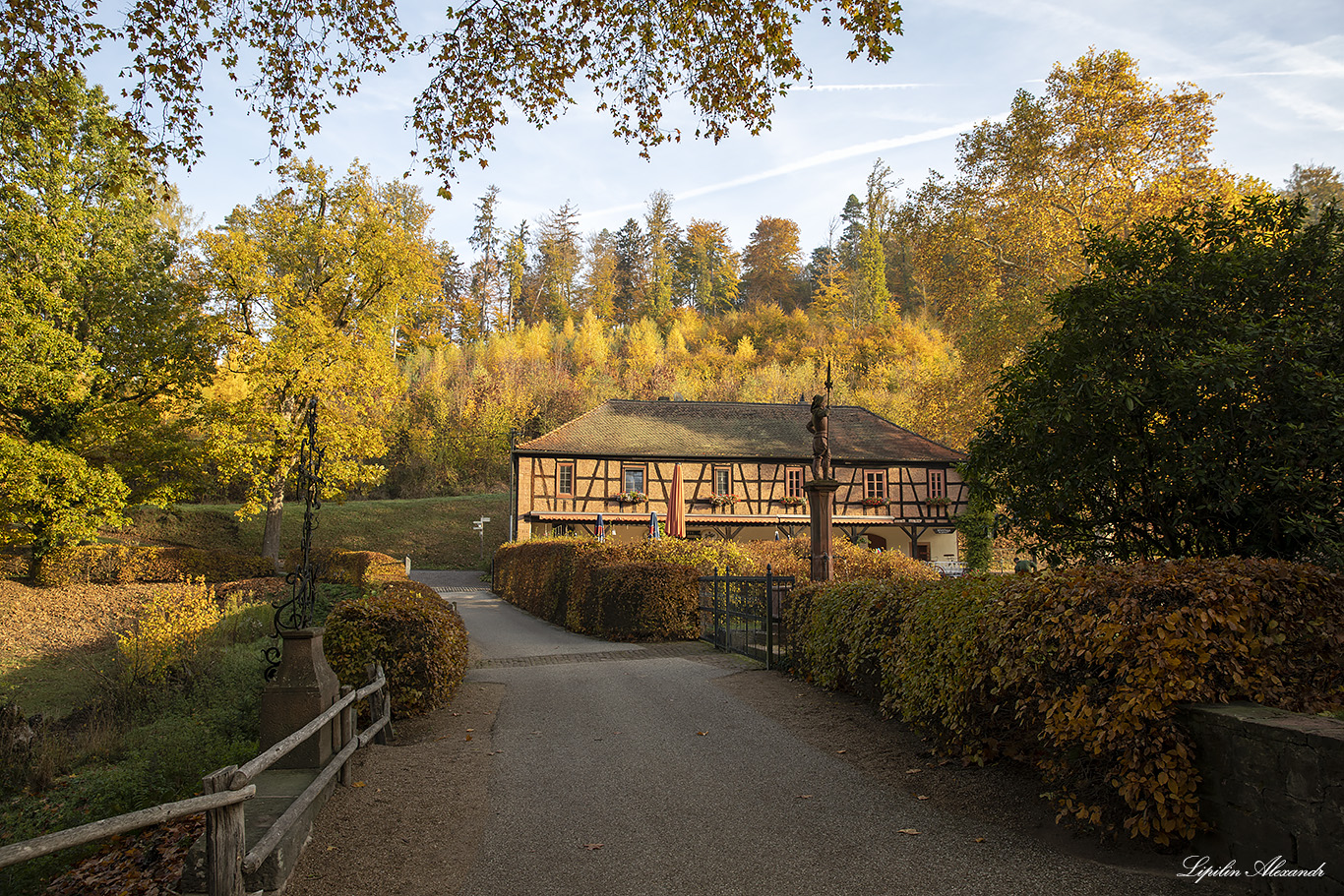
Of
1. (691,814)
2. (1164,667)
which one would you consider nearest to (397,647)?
(691,814)

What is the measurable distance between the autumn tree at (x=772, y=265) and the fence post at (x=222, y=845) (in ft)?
217

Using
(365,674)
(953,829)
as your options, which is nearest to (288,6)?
(365,674)

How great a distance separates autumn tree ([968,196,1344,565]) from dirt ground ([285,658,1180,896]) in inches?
101

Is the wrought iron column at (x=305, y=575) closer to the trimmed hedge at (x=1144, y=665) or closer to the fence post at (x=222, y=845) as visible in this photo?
the fence post at (x=222, y=845)

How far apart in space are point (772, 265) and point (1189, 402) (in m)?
66.3

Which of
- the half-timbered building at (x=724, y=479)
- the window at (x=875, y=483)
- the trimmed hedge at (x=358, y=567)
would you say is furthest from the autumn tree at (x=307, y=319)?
the window at (x=875, y=483)

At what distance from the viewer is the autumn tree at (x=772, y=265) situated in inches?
2729

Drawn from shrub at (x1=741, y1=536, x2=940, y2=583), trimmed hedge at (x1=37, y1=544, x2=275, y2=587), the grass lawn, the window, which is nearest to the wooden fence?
shrub at (x1=741, y1=536, x2=940, y2=583)

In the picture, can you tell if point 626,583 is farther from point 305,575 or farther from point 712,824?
point 712,824

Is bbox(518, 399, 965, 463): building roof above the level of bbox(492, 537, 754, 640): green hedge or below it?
above

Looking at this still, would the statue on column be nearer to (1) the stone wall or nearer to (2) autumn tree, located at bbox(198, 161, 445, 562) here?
(1) the stone wall

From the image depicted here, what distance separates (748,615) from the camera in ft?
38.6

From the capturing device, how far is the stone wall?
11.2ft

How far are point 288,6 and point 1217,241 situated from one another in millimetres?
8731
